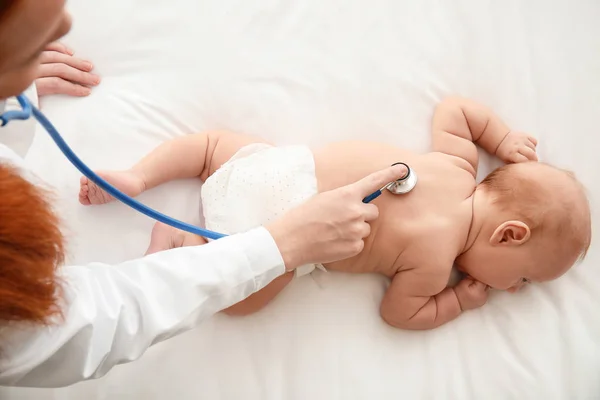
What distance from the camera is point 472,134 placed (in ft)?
4.41

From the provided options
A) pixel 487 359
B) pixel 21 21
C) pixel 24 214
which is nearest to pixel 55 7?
pixel 21 21

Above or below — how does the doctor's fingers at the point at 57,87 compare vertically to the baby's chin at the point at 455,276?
above

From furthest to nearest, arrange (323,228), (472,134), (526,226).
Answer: (472,134), (526,226), (323,228)

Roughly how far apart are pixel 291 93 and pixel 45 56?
600 millimetres

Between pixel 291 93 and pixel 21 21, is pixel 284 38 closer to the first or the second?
pixel 291 93

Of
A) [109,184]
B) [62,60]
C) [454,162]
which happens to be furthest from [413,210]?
[62,60]

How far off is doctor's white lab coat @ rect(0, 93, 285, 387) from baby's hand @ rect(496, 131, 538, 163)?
684mm

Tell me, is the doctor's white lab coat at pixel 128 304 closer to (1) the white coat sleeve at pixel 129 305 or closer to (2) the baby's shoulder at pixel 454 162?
(1) the white coat sleeve at pixel 129 305

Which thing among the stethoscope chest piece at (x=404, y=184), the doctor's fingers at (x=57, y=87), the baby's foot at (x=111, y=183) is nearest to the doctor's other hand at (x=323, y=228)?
the stethoscope chest piece at (x=404, y=184)

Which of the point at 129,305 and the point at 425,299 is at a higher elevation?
the point at 129,305

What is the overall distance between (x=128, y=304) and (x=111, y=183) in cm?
41

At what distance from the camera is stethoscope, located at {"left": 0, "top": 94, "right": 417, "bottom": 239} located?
0.84 metres

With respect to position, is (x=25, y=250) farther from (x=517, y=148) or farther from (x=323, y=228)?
(x=517, y=148)

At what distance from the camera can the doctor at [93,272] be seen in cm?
65
